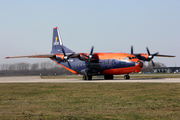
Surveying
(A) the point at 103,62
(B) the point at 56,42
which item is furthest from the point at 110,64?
(B) the point at 56,42

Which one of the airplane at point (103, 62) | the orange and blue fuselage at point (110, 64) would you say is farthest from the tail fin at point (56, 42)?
the orange and blue fuselage at point (110, 64)

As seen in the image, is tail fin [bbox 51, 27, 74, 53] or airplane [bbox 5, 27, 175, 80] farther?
tail fin [bbox 51, 27, 74, 53]

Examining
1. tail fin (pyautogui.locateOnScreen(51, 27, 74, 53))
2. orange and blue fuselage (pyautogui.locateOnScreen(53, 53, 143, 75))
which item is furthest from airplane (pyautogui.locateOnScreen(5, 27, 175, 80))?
tail fin (pyautogui.locateOnScreen(51, 27, 74, 53))

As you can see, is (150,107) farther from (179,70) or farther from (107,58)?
(179,70)

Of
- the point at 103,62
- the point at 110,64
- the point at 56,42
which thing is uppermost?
the point at 56,42

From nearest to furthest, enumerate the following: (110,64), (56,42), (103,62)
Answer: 1. (110,64)
2. (103,62)
3. (56,42)

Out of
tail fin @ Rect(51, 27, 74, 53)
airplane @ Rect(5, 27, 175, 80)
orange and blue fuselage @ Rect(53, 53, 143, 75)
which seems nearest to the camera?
orange and blue fuselage @ Rect(53, 53, 143, 75)

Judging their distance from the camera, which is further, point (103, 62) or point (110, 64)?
point (103, 62)

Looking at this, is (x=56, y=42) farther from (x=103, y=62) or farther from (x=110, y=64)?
(x=110, y=64)

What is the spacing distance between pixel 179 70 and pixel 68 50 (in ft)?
400

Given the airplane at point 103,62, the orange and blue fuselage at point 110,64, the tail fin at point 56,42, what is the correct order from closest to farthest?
the orange and blue fuselage at point 110,64 → the airplane at point 103,62 → the tail fin at point 56,42

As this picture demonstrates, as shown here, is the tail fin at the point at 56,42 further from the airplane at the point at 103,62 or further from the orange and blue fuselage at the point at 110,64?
the orange and blue fuselage at the point at 110,64

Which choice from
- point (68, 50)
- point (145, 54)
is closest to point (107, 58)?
point (145, 54)

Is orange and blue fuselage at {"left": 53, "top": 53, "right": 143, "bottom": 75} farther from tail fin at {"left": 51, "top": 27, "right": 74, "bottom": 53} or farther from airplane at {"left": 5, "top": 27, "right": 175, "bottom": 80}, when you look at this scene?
tail fin at {"left": 51, "top": 27, "right": 74, "bottom": 53}
